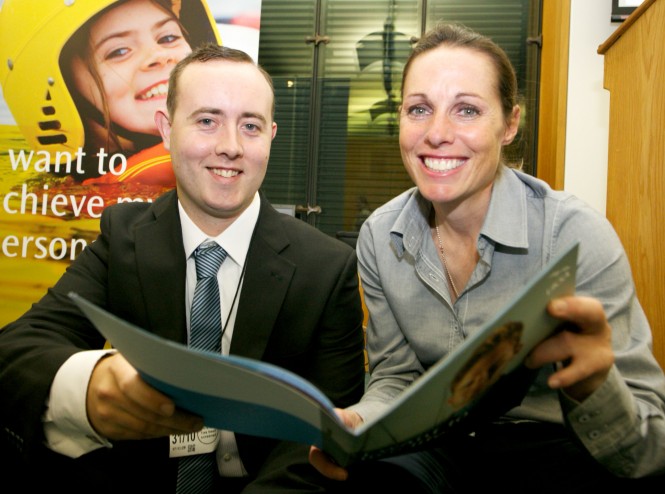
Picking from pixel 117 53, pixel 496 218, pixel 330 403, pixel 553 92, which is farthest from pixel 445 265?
pixel 117 53

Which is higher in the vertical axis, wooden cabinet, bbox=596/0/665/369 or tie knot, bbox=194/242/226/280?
wooden cabinet, bbox=596/0/665/369

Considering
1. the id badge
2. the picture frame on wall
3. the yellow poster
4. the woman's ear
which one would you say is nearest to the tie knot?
the id badge

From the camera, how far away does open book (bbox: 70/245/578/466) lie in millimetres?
542

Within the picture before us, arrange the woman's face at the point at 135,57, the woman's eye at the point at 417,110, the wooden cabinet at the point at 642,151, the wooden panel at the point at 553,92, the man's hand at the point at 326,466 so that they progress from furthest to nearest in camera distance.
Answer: the woman's face at the point at 135,57 < the wooden panel at the point at 553,92 < the wooden cabinet at the point at 642,151 < the woman's eye at the point at 417,110 < the man's hand at the point at 326,466

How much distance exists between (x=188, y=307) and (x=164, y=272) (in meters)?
0.09

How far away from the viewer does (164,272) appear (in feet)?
3.94

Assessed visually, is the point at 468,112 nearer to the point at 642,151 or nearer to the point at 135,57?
the point at 642,151

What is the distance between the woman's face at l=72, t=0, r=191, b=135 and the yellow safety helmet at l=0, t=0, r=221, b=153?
92 mm

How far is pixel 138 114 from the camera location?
3338 mm

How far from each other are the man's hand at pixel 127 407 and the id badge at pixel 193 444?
0.99 feet

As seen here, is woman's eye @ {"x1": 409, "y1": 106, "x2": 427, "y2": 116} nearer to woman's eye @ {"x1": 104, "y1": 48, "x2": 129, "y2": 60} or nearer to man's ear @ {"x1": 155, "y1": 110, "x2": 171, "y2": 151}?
man's ear @ {"x1": 155, "y1": 110, "x2": 171, "y2": 151}

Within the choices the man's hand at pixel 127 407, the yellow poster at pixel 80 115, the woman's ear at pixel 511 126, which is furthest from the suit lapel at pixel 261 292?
the yellow poster at pixel 80 115

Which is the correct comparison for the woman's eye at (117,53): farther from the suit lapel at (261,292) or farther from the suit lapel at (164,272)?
the suit lapel at (261,292)

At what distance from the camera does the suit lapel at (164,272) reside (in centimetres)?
116
